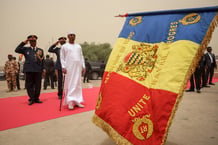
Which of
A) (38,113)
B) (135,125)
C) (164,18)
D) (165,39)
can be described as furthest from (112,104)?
(38,113)

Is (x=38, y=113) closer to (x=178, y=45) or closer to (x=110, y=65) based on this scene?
(x=110, y=65)

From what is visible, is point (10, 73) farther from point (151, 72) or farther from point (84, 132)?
point (151, 72)

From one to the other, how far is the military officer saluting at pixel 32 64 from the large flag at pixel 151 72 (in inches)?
105

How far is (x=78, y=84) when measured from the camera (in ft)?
11.6

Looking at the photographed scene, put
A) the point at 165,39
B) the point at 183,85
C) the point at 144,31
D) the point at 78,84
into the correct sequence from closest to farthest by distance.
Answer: the point at 183,85, the point at 165,39, the point at 144,31, the point at 78,84

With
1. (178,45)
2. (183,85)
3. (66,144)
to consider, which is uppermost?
(178,45)

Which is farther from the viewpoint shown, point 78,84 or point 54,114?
point 78,84

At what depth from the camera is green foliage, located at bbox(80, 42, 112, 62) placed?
3438 centimetres

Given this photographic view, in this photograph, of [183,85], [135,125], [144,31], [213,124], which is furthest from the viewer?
[213,124]

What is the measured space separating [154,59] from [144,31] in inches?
12.6

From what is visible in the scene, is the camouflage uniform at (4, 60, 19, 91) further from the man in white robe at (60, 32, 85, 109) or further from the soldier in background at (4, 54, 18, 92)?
the man in white robe at (60, 32, 85, 109)

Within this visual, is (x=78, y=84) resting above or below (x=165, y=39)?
below

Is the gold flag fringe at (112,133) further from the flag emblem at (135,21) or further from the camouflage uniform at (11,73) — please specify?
the camouflage uniform at (11,73)

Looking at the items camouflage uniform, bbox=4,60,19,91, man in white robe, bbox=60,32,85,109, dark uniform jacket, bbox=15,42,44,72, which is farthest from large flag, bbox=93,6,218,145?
camouflage uniform, bbox=4,60,19,91
